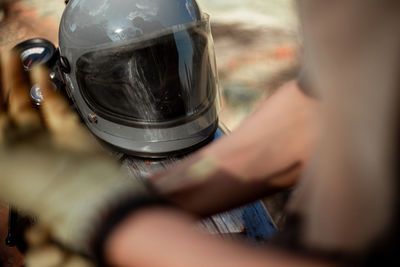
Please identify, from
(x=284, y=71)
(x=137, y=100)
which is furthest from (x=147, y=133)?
(x=284, y=71)

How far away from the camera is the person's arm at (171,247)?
0.53m

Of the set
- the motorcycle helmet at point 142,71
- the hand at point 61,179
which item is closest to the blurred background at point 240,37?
the motorcycle helmet at point 142,71

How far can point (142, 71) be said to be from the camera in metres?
1.53

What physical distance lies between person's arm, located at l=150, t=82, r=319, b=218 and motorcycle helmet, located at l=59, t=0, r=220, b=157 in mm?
706

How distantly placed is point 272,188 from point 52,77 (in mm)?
1271

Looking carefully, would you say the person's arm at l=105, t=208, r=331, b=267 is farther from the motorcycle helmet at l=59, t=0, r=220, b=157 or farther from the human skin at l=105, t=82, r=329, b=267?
the motorcycle helmet at l=59, t=0, r=220, b=157

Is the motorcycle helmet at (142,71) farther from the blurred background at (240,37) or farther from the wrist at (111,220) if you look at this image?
the blurred background at (240,37)

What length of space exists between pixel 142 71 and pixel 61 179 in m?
0.91

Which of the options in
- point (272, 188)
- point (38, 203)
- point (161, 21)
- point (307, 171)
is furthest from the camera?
point (161, 21)

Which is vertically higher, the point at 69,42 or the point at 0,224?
the point at 69,42

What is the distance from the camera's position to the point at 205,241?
57cm

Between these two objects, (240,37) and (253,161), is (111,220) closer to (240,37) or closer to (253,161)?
(253,161)

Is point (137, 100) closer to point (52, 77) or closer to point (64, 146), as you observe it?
Answer: point (52, 77)

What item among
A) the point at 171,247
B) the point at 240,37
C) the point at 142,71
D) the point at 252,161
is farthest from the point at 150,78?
the point at 240,37
